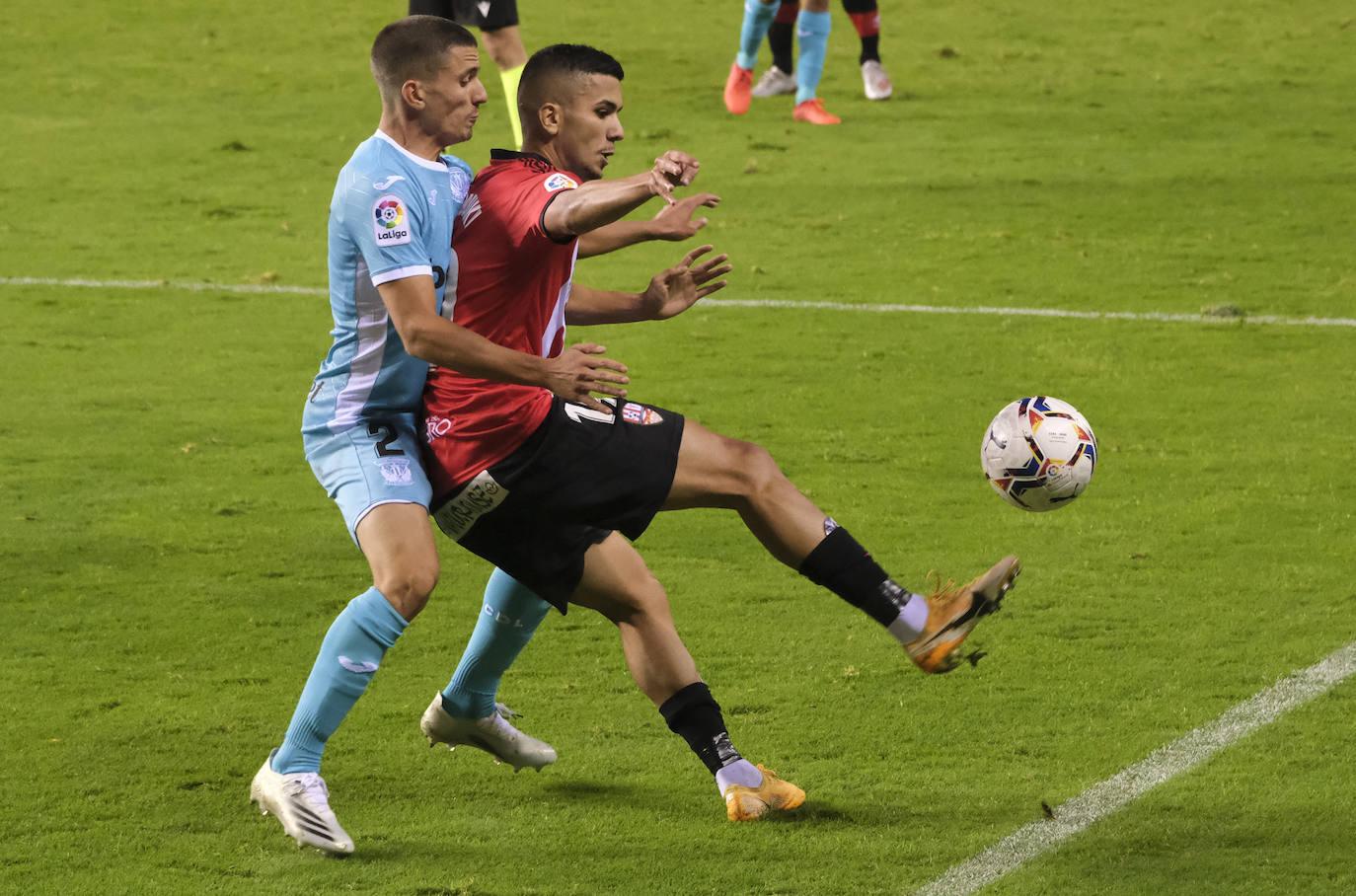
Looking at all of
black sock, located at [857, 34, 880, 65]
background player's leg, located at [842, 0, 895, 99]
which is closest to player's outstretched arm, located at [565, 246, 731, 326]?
background player's leg, located at [842, 0, 895, 99]

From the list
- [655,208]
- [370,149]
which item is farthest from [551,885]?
[655,208]

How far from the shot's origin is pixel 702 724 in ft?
13.0

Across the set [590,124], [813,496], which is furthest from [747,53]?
[590,124]

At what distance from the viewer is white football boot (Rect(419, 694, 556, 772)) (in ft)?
13.7

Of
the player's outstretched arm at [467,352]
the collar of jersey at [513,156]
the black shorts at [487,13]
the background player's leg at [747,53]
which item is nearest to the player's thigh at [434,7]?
the black shorts at [487,13]

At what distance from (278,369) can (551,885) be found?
4939 millimetres

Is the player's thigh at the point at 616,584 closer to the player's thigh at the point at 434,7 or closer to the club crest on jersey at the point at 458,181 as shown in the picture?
the club crest on jersey at the point at 458,181

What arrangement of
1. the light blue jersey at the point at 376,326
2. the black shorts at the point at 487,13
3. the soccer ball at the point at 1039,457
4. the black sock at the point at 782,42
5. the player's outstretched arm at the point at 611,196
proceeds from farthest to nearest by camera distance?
the black sock at the point at 782,42
the black shorts at the point at 487,13
the soccer ball at the point at 1039,457
the light blue jersey at the point at 376,326
the player's outstretched arm at the point at 611,196

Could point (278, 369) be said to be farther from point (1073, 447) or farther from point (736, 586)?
point (1073, 447)

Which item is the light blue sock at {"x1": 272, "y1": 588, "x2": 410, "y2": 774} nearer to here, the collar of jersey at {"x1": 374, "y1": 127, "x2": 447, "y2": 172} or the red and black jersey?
the red and black jersey

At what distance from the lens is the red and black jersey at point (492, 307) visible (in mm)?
3822

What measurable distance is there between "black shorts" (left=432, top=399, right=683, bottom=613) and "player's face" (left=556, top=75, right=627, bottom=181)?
56 cm

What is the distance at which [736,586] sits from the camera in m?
5.52

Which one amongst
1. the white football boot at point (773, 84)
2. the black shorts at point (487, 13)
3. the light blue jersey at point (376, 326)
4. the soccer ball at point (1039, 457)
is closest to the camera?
the light blue jersey at point (376, 326)
